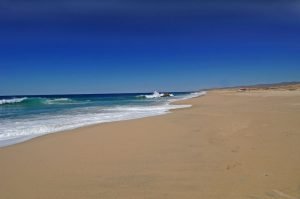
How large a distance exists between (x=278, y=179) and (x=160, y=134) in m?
5.34

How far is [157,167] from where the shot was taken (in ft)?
18.0

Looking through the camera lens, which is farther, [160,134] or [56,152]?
[160,134]

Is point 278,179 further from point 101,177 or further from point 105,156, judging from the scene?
point 105,156

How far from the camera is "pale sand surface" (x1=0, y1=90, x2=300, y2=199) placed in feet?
13.9

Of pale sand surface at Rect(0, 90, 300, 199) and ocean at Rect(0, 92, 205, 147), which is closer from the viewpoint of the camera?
pale sand surface at Rect(0, 90, 300, 199)

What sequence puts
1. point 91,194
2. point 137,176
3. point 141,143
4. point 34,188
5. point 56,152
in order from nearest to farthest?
1. point 91,194
2. point 34,188
3. point 137,176
4. point 56,152
5. point 141,143

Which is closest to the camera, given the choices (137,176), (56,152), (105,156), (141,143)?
(137,176)

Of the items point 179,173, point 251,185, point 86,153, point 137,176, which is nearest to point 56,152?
point 86,153

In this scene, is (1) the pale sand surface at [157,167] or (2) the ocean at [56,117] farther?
(2) the ocean at [56,117]

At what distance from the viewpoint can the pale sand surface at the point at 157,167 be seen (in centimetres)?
424

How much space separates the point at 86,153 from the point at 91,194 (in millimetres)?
2720

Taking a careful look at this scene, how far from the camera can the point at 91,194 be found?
13.9 ft

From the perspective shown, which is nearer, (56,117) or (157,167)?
(157,167)

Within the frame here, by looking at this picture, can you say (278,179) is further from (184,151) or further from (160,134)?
(160,134)
